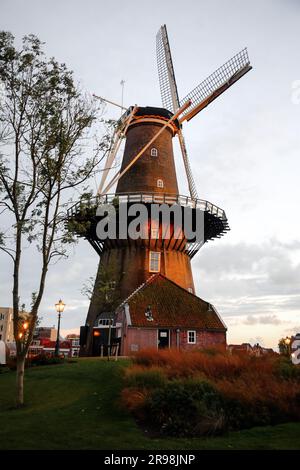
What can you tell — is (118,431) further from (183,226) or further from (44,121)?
(183,226)

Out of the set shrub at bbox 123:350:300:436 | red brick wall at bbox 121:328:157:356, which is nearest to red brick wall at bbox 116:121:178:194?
red brick wall at bbox 121:328:157:356

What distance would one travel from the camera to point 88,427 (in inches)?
380

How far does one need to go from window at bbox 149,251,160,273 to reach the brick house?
144 cm

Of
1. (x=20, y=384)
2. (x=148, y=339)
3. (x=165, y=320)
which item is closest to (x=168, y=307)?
(x=165, y=320)

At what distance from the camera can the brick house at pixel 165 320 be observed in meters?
26.0

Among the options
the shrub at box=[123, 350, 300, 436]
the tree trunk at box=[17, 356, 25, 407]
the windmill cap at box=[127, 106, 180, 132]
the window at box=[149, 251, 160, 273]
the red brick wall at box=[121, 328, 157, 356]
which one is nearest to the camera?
the shrub at box=[123, 350, 300, 436]

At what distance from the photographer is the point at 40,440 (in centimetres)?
851

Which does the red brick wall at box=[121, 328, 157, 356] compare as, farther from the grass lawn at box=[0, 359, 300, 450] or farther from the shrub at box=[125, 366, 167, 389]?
the shrub at box=[125, 366, 167, 389]

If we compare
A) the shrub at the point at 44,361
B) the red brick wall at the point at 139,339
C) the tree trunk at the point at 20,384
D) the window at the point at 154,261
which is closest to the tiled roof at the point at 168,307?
the red brick wall at the point at 139,339

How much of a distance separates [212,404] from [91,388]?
5.10 m

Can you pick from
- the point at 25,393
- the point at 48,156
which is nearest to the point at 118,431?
the point at 25,393

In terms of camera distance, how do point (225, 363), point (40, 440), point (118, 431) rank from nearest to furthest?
point (40, 440), point (118, 431), point (225, 363)

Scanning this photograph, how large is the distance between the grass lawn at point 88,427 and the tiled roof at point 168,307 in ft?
38.1

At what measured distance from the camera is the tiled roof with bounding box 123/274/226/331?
26688 millimetres
